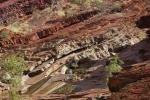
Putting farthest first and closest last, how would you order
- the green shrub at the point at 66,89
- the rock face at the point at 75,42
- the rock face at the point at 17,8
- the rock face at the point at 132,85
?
the rock face at the point at 17,8 < the rock face at the point at 75,42 < the green shrub at the point at 66,89 < the rock face at the point at 132,85

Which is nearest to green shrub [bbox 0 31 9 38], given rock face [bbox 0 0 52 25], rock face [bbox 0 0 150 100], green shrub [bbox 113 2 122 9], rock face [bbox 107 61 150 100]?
rock face [bbox 0 0 150 100]

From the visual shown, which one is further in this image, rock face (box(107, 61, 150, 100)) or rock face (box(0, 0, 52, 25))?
rock face (box(0, 0, 52, 25))

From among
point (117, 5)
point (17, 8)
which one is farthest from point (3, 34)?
point (117, 5)

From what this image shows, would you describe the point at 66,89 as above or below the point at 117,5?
below

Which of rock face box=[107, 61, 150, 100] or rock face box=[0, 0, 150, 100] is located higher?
rock face box=[107, 61, 150, 100]

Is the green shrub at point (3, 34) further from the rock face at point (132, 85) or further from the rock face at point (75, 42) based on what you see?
the rock face at point (132, 85)

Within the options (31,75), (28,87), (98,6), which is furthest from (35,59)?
(98,6)

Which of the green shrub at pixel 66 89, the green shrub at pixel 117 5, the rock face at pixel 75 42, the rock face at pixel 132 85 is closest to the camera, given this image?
the rock face at pixel 132 85

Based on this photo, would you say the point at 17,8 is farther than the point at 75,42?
Yes

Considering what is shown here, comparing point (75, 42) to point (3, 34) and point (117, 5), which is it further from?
point (3, 34)

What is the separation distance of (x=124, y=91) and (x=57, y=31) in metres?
26.0

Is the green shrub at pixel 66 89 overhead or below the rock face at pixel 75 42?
below

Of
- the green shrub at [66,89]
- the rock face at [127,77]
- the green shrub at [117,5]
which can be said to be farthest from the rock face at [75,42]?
the rock face at [127,77]

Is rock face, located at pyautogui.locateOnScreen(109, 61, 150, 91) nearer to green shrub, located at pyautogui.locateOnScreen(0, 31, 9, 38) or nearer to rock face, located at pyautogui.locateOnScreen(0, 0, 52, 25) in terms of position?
green shrub, located at pyautogui.locateOnScreen(0, 31, 9, 38)
